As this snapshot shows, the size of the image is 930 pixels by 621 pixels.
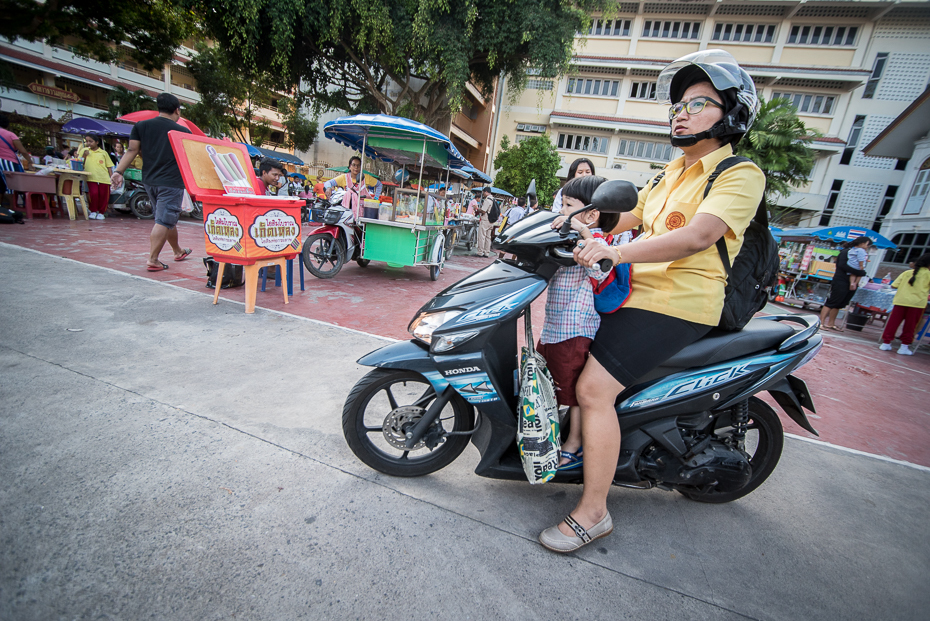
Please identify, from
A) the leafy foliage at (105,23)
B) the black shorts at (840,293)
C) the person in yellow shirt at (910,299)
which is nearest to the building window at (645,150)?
the black shorts at (840,293)

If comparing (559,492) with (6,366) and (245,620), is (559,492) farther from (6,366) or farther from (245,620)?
(6,366)

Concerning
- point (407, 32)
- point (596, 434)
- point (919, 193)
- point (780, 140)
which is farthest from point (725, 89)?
point (919, 193)

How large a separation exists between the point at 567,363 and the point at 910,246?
26625 millimetres

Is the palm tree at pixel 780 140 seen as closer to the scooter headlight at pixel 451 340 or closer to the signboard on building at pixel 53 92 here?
the scooter headlight at pixel 451 340

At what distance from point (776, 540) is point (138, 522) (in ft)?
9.29

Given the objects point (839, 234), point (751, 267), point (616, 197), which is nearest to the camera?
point (616, 197)

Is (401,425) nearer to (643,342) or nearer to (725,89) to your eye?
(643,342)

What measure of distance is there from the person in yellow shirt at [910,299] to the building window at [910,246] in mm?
15600

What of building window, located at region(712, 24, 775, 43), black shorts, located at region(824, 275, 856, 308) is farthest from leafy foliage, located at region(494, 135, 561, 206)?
building window, located at region(712, 24, 775, 43)

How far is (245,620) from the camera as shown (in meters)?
1.27

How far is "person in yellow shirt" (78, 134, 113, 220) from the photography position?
8.45m

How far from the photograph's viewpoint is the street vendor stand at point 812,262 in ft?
38.9

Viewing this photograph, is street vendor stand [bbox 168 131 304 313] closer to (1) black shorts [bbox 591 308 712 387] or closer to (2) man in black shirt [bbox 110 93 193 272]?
(2) man in black shirt [bbox 110 93 193 272]

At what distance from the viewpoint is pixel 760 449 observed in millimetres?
2127
